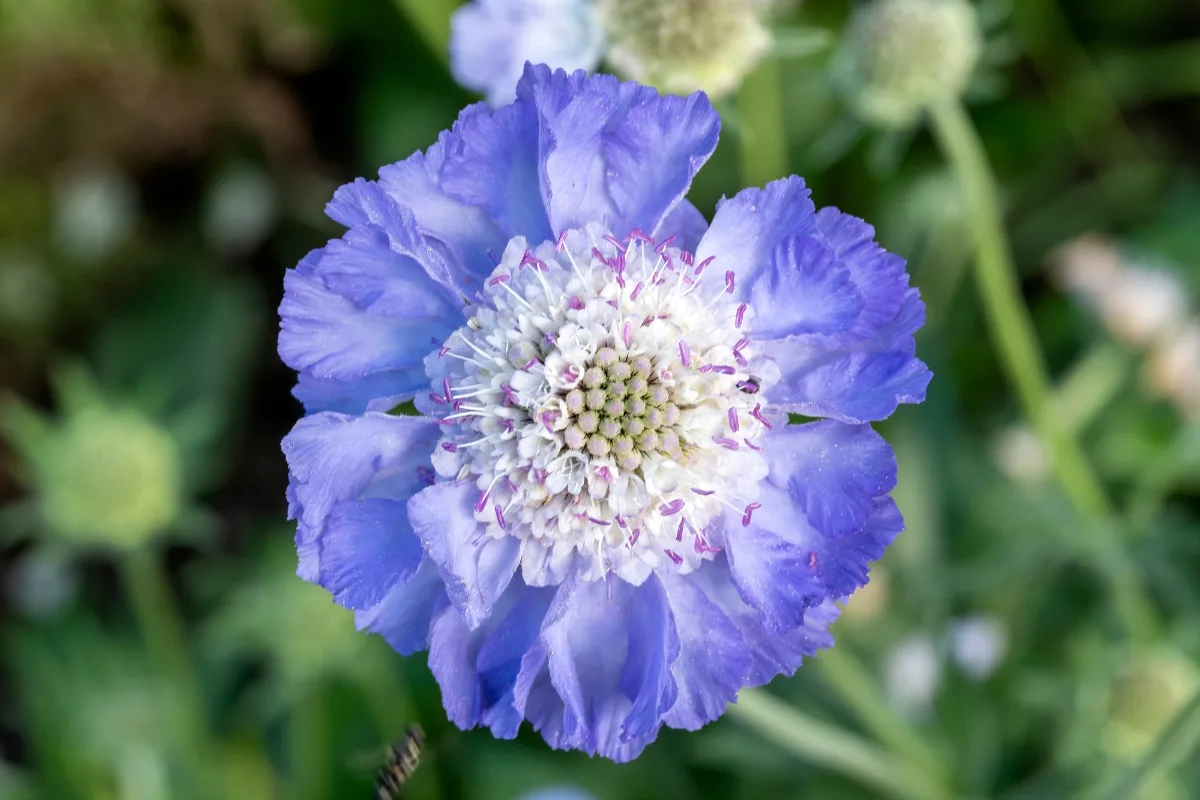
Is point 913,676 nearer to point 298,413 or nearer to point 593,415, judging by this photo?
point 593,415

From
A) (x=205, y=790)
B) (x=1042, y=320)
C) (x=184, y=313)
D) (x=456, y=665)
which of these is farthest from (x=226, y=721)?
(x=1042, y=320)

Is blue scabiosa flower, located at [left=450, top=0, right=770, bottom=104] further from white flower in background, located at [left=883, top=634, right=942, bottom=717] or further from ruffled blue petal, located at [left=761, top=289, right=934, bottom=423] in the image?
white flower in background, located at [left=883, top=634, right=942, bottom=717]

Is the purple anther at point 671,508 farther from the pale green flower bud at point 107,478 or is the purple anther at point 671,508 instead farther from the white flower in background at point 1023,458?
the pale green flower bud at point 107,478

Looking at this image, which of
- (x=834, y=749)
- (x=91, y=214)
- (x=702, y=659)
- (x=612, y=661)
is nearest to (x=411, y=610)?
(x=612, y=661)

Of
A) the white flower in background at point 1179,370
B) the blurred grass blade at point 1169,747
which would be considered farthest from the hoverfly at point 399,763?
the white flower in background at point 1179,370

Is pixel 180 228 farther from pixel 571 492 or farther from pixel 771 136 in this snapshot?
pixel 571 492

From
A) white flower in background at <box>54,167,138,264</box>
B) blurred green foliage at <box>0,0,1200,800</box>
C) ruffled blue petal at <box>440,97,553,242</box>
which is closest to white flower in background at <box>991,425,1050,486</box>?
blurred green foliage at <box>0,0,1200,800</box>
